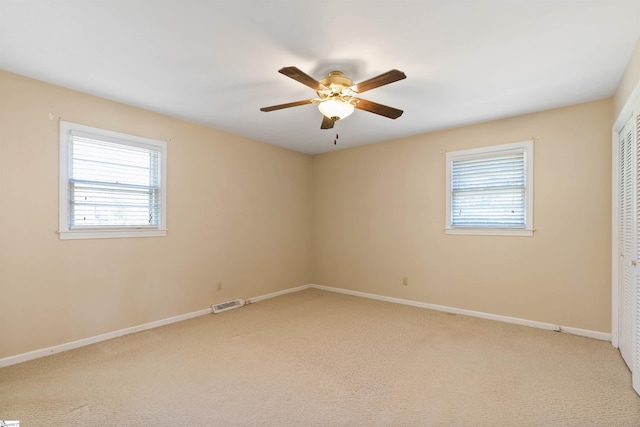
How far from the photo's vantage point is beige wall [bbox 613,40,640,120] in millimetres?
2195

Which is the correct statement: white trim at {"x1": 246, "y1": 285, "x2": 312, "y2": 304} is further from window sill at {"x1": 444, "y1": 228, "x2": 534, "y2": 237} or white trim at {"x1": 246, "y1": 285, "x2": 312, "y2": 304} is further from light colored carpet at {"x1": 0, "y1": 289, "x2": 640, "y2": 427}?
window sill at {"x1": 444, "y1": 228, "x2": 534, "y2": 237}

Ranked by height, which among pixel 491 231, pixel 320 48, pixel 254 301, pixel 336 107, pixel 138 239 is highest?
pixel 320 48

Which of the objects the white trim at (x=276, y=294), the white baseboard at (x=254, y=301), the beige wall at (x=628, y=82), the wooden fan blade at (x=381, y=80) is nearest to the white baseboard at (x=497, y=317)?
the white baseboard at (x=254, y=301)

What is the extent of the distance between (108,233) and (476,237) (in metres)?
4.21

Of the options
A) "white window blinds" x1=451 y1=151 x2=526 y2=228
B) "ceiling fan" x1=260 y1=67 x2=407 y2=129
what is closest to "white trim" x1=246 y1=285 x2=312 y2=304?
"white window blinds" x1=451 y1=151 x2=526 y2=228

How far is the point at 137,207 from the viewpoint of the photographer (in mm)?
3488

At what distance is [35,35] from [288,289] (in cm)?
425

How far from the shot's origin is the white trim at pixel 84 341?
8.65 ft

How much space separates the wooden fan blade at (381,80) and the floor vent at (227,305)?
3.23 meters

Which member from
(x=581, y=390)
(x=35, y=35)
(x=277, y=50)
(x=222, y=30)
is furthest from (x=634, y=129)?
(x=35, y=35)

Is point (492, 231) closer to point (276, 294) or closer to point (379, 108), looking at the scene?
point (379, 108)

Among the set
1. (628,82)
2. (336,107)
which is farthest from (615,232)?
(336,107)

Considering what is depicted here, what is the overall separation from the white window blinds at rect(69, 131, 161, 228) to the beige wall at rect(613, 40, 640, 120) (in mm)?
4358

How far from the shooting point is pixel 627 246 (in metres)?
2.69
